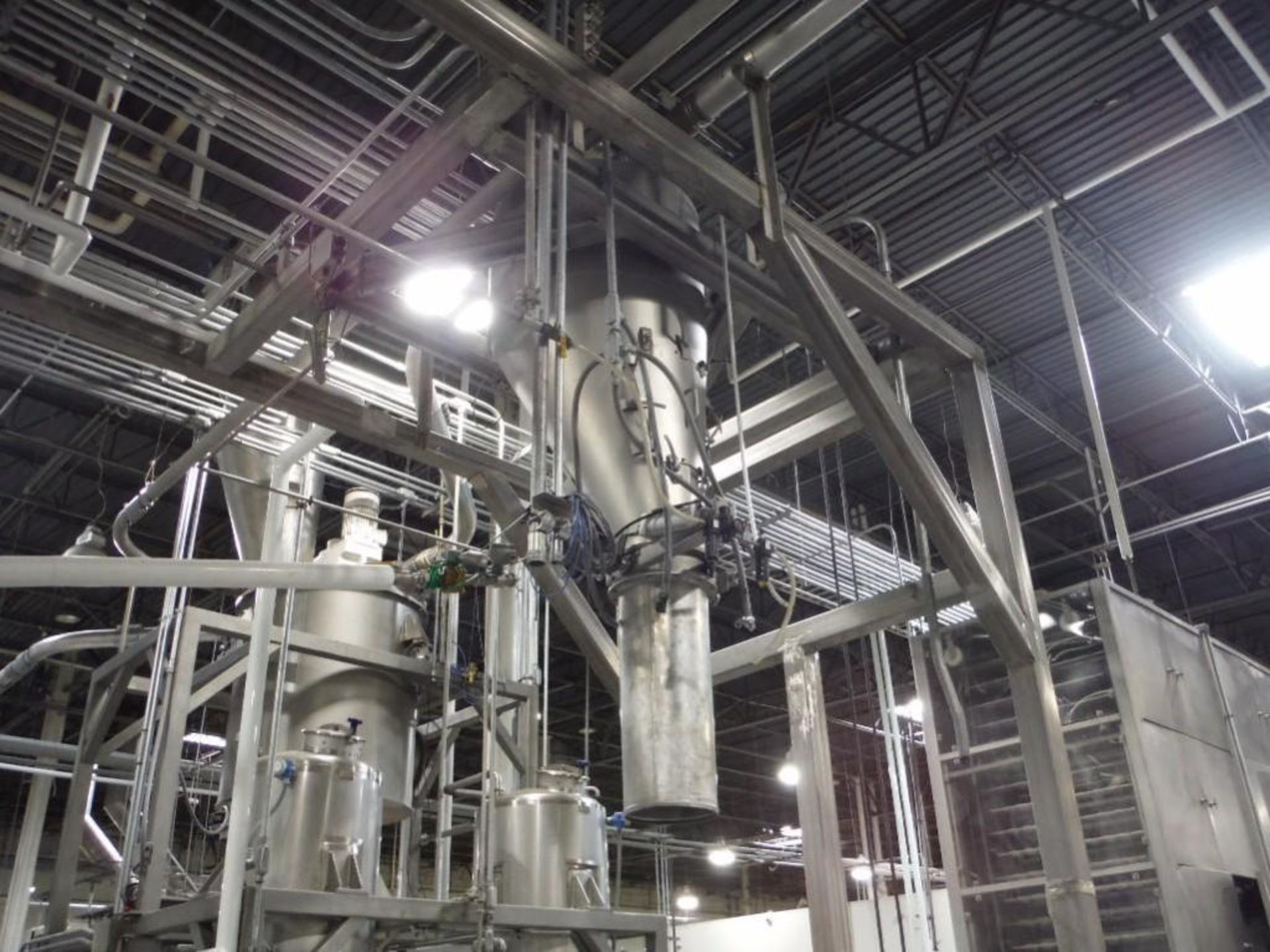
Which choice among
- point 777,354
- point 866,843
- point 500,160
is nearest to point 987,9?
point 777,354

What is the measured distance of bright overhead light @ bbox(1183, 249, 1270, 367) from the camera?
556 centimetres

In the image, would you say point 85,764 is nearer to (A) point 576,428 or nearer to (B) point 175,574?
(B) point 175,574

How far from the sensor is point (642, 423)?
117 inches

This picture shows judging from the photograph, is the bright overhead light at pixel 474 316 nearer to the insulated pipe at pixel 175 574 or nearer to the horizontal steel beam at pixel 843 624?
the insulated pipe at pixel 175 574

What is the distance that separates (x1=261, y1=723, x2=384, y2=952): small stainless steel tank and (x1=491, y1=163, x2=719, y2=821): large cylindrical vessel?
1.33m

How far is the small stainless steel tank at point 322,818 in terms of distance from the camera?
3.55m

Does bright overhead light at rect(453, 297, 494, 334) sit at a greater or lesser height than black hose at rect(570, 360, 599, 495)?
greater

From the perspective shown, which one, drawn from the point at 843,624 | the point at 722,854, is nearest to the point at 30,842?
the point at 843,624

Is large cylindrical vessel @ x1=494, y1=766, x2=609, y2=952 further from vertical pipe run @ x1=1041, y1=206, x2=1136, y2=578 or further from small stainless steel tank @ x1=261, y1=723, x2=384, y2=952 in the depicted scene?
vertical pipe run @ x1=1041, y1=206, x2=1136, y2=578

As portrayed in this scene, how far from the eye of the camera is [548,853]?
4020mm

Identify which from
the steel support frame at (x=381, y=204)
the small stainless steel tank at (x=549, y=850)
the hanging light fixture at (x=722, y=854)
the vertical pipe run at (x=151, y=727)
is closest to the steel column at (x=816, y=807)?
the small stainless steel tank at (x=549, y=850)

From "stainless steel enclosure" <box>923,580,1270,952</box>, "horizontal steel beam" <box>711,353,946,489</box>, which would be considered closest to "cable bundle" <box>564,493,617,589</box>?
"horizontal steel beam" <box>711,353,946,489</box>

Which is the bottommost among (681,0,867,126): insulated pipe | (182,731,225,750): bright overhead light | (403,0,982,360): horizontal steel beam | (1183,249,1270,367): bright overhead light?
(182,731,225,750): bright overhead light

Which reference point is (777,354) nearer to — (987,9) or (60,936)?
(987,9)
